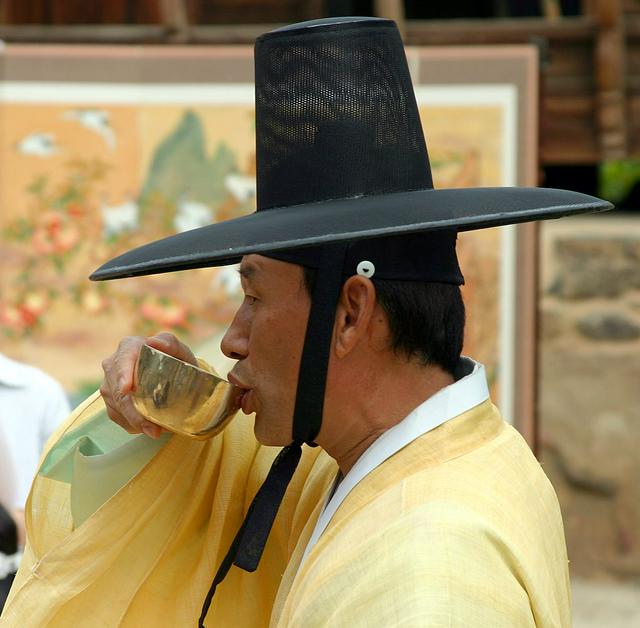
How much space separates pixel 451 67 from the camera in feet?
12.5

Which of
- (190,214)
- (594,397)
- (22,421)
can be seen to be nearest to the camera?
(22,421)

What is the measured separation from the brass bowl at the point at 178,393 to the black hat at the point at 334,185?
13 centimetres

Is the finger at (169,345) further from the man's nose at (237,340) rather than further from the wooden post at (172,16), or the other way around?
the wooden post at (172,16)

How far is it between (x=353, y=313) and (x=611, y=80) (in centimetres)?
483

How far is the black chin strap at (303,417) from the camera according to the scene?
1.46 meters

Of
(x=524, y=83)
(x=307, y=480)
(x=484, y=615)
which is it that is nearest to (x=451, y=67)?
(x=524, y=83)

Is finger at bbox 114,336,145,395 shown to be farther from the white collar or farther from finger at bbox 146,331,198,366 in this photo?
the white collar

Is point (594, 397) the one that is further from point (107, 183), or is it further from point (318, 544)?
point (318, 544)

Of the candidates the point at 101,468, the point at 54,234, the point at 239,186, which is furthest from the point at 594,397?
the point at 101,468

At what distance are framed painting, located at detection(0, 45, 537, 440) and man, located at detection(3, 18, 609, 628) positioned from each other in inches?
85.5

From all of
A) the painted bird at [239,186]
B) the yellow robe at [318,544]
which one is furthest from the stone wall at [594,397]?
the yellow robe at [318,544]

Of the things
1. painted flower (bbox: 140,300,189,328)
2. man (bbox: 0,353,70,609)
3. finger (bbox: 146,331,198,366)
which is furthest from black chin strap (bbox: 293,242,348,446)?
painted flower (bbox: 140,300,189,328)

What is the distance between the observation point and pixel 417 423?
147 cm

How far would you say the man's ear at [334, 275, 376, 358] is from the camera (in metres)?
1.45
